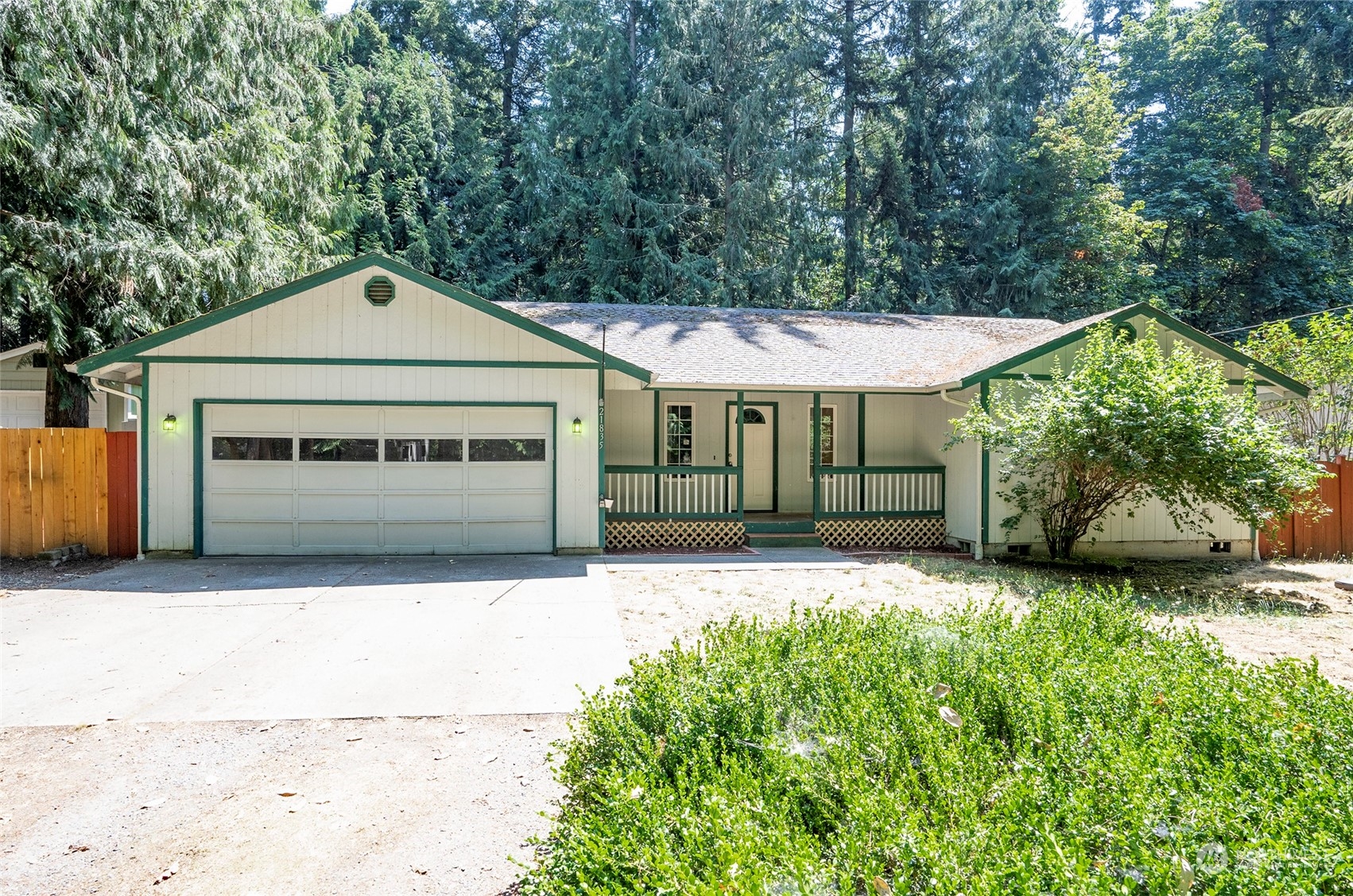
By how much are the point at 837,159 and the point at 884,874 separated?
24662mm

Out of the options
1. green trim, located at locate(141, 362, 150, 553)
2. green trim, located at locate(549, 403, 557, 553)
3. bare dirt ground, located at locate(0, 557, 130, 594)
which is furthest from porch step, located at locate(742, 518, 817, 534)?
bare dirt ground, located at locate(0, 557, 130, 594)

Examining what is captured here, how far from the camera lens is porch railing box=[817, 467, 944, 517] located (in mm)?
11492

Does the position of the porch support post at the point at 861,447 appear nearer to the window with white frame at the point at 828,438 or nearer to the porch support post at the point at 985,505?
the window with white frame at the point at 828,438

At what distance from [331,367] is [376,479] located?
1.50 m

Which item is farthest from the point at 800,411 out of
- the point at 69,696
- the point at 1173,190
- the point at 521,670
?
the point at 1173,190

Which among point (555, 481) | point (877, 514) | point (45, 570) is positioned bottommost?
point (45, 570)

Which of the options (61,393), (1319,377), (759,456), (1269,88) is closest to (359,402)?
(759,456)

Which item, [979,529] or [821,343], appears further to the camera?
[821,343]

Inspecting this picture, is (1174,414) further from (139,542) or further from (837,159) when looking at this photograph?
(837,159)

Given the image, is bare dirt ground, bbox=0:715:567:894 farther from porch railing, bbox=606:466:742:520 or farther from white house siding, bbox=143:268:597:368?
porch railing, bbox=606:466:742:520

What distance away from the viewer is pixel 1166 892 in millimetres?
1991

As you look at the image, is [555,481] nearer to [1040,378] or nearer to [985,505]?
[985,505]

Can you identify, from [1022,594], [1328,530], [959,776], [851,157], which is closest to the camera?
[959,776]

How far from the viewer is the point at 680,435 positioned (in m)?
12.6
